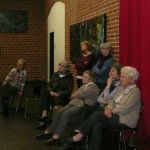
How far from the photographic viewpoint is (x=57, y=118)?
20.0 ft

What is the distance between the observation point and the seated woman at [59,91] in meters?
7.07

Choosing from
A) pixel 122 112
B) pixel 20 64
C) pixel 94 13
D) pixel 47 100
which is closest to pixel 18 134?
pixel 47 100

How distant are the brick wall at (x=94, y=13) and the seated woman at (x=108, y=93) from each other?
0.87 m

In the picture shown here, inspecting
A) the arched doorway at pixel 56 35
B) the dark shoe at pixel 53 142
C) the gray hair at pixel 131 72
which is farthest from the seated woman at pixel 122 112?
the arched doorway at pixel 56 35

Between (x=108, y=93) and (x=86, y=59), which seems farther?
(x=86, y=59)

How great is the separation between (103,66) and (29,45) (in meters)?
8.13

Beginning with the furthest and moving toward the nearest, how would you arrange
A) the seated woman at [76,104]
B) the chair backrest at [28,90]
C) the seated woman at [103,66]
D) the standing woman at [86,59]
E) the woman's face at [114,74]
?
the chair backrest at [28,90] → the standing woman at [86,59] → the seated woman at [103,66] → the seated woman at [76,104] → the woman's face at [114,74]

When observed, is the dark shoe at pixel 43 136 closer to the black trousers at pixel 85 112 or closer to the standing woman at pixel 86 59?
the black trousers at pixel 85 112

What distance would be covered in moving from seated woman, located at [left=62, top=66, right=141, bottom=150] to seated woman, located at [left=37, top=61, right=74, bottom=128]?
6.32 ft

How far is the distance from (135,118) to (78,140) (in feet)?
3.10

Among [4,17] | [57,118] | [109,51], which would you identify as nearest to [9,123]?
[57,118]

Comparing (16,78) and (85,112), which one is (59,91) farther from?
(16,78)

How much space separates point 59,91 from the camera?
7.17 m

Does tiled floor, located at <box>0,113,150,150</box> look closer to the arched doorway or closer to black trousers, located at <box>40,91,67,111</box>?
black trousers, located at <box>40,91,67,111</box>
